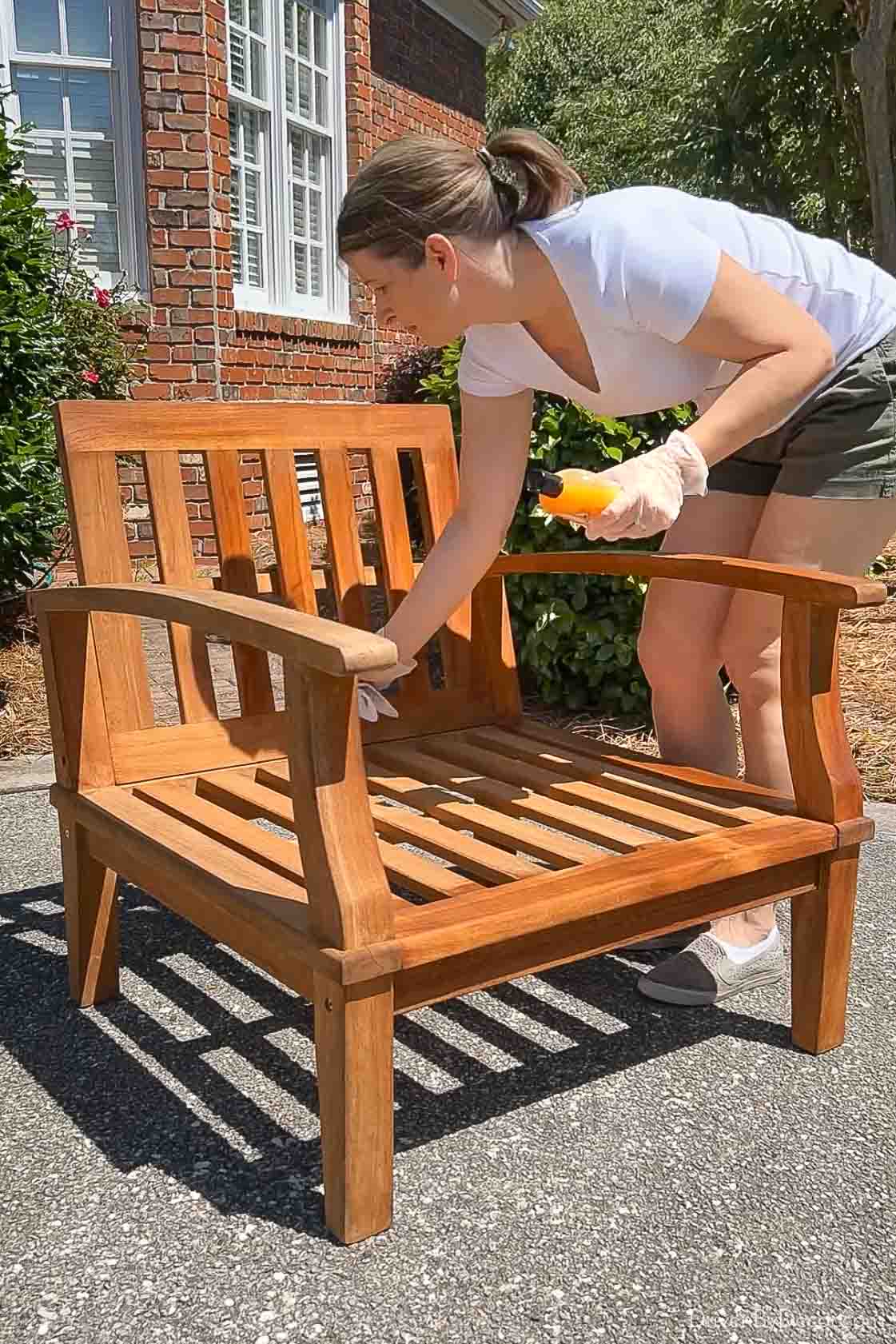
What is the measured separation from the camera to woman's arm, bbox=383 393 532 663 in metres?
2.30

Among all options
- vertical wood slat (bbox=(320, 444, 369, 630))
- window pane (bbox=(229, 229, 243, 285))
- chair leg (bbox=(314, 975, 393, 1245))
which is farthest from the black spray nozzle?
window pane (bbox=(229, 229, 243, 285))

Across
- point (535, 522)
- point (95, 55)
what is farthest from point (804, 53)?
point (535, 522)

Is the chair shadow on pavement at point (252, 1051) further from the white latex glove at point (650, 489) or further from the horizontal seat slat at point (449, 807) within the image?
the white latex glove at point (650, 489)

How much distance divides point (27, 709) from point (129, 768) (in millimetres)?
2369

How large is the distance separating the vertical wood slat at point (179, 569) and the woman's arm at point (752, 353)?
A: 3.50ft

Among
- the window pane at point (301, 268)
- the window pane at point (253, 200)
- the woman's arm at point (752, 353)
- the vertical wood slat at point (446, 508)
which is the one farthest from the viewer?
the window pane at point (301, 268)

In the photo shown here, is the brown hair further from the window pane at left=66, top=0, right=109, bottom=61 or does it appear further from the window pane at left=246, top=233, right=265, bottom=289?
the window pane at left=246, top=233, right=265, bottom=289

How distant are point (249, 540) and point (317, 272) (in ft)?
21.9

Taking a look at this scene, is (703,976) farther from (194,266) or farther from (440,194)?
(194,266)

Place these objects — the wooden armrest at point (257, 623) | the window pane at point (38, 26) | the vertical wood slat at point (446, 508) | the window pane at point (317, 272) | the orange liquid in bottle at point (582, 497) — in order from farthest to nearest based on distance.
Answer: the window pane at point (317, 272)
the window pane at point (38, 26)
the vertical wood slat at point (446, 508)
the orange liquid in bottle at point (582, 497)
the wooden armrest at point (257, 623)

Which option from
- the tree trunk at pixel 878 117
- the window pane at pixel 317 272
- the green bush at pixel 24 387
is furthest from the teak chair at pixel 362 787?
the tree trunk at pixel 878 117

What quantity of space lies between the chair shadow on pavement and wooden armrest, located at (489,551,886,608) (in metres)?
0.83

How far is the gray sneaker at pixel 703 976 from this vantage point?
237cm

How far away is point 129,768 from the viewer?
230 cm
